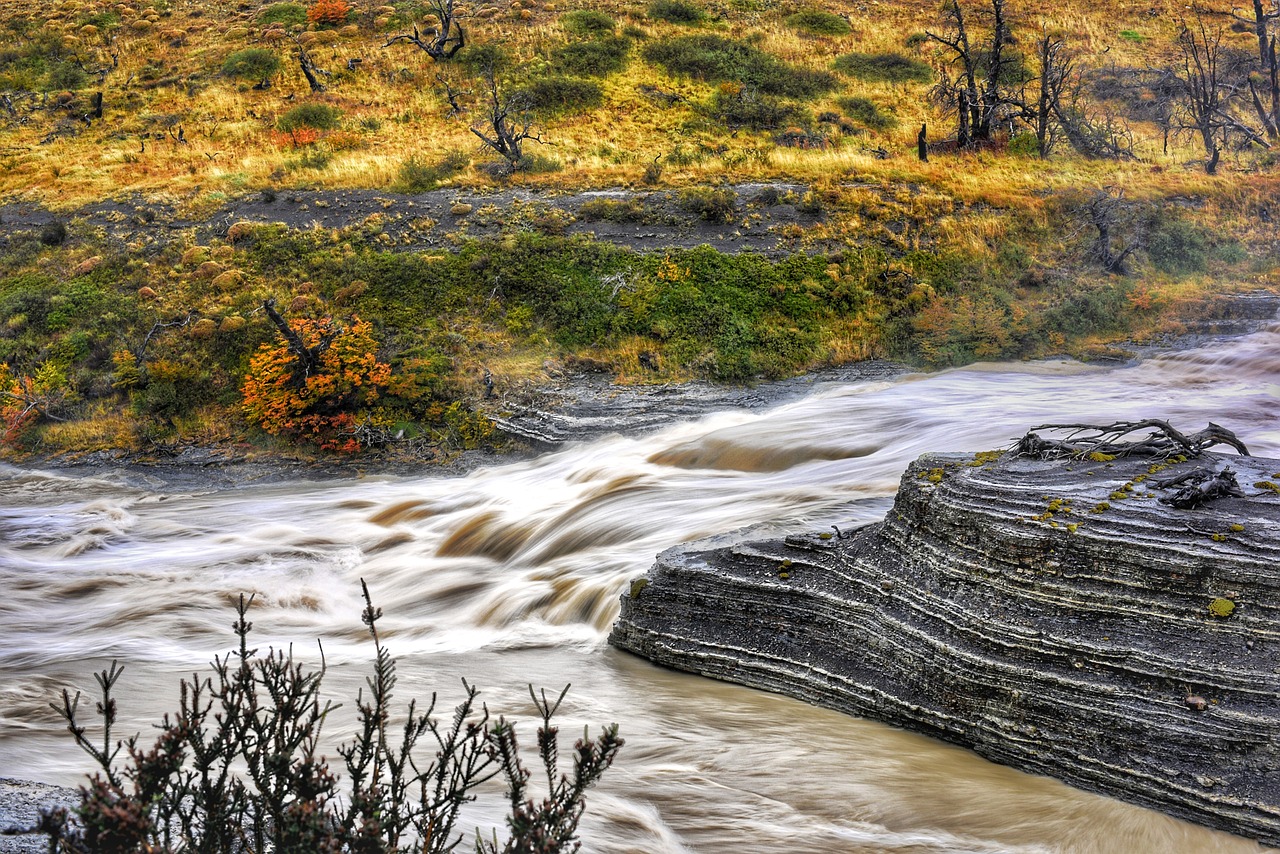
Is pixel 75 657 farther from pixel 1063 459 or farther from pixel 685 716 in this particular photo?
pixel 1063 459

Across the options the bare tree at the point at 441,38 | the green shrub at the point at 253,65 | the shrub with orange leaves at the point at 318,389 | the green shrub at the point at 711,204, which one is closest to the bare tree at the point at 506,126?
the bare tree at the point at 441,38

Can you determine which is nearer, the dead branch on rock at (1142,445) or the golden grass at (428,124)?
the dead branch on rock at (1142,445)

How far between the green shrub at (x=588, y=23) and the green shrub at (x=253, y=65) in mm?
11118

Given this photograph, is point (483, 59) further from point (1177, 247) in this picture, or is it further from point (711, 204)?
point (1177, 247)

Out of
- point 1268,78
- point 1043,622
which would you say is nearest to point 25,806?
point 1043,622

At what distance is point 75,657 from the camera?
10000 mm

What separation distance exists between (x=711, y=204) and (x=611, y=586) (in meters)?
14.5

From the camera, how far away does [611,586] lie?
10336 millimetres

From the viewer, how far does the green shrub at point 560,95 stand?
3198cm

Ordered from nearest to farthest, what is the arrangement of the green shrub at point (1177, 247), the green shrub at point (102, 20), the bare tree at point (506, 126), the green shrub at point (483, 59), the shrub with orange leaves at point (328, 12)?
1. the green shrub at point (1177, 247)
2. the bare tree at point (506, 126)
3. the green shrub at point (483, 59)
4. the shrub with orange leaves at point (328, 12)
5. the green shrub at point (102, 20)

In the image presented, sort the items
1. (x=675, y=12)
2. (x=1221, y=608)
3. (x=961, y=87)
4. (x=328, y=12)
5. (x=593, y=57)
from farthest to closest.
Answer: (x=328, y=12)
(x=675, y=12)
(x=593, y=57)
(x=961, y=87)
(x=1221, y=608)

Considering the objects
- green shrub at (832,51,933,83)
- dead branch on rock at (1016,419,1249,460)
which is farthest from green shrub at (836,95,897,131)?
dead branch on rock at (1016,419,1249,460)

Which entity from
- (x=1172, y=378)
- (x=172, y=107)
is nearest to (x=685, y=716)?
(x=1172, y=378)

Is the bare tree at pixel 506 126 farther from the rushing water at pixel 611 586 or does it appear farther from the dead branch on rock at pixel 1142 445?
the dead branch on rock at pixel 1142 445
